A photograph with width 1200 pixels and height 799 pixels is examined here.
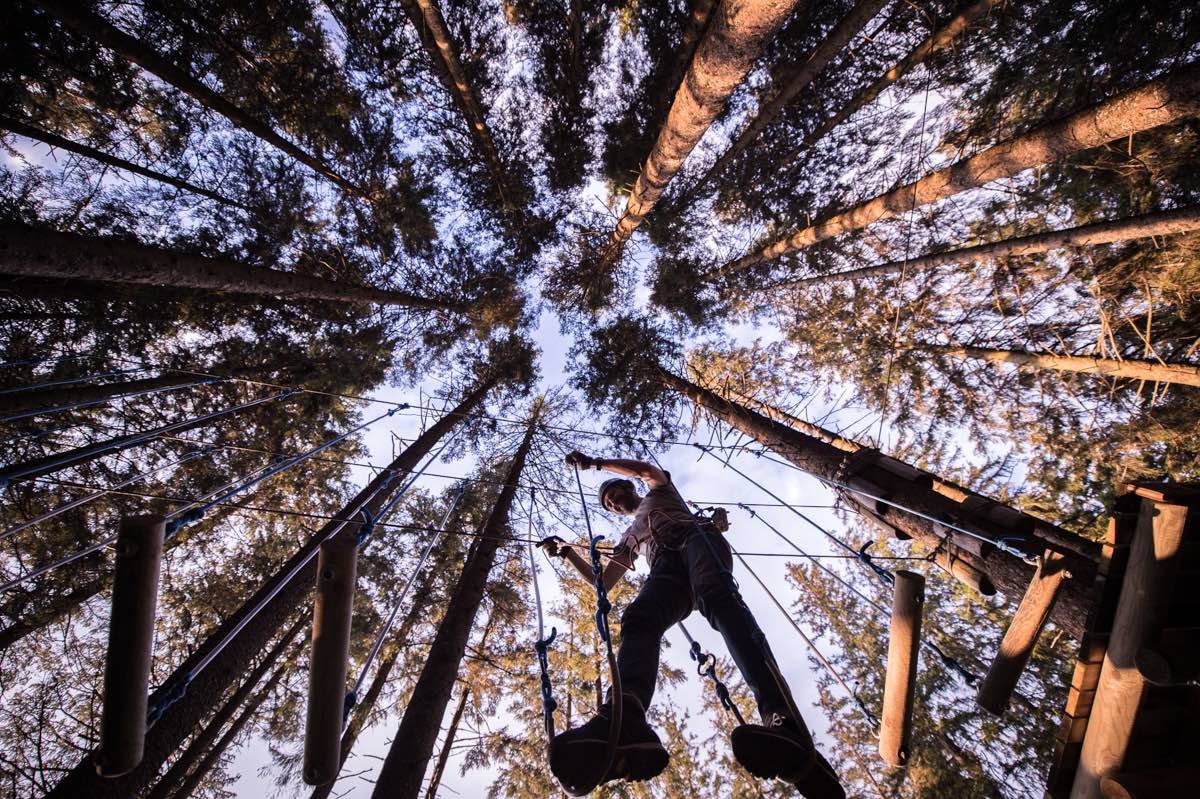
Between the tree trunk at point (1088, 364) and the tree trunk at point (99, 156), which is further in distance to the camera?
the tree trunk at point (99, 156)

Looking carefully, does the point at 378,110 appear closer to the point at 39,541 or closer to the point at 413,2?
the point at 413,2

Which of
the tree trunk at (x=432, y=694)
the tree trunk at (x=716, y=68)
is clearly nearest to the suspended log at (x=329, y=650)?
the tree trunk at (x=432, y=694)

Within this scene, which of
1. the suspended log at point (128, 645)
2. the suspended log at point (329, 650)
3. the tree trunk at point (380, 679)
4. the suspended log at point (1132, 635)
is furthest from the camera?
the tree trunk at point (380, 679)

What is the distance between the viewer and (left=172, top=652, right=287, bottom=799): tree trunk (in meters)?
6.80

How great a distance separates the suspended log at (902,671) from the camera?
6.89 ft

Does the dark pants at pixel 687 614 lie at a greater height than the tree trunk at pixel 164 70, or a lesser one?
lesser

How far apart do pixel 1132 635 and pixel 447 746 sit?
10047 mm

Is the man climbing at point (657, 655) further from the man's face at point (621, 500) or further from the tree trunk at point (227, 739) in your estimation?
the tree trunk at point (227, 739)

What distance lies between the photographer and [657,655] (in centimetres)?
273

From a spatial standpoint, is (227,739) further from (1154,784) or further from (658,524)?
(1154,784)

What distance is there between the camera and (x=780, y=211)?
27.3ft

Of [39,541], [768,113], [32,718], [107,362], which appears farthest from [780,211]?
[32,718]

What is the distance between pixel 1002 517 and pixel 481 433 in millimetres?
9557

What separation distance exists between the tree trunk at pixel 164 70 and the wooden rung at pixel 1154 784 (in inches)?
388
